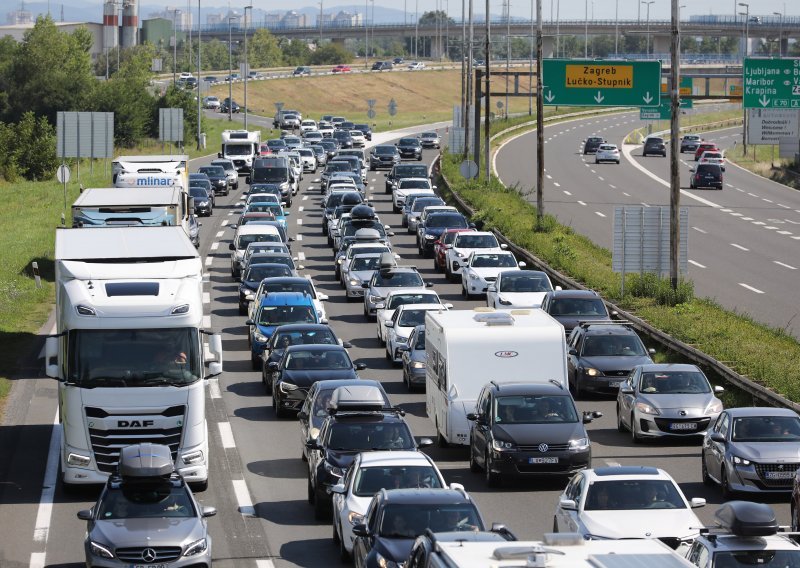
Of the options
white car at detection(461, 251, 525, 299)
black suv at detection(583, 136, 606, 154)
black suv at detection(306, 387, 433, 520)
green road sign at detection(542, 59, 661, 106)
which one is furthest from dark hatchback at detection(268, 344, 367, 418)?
black suv at detection(583, 136, 606, 154)

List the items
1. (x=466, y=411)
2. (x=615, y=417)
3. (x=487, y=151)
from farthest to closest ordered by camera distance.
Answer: (x=487, y=151), (x=615, y=417), (x=466, y=411)

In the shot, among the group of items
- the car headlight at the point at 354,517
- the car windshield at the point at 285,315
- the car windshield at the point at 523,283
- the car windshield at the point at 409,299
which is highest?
the car windshield at the point at 523,283

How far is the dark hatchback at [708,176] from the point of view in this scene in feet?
293

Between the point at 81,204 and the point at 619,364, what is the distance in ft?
43.0

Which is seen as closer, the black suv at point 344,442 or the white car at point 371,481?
the white car at point 371,481

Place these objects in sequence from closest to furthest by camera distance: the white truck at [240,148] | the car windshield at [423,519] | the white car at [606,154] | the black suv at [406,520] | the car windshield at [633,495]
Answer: the black suv at [406,520] < the car windshield at [423,519] < the car windshield at [633,495] < the white truck at [240,148] < the white car at [606,154]

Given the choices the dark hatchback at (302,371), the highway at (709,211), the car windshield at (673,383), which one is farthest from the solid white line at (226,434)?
the highway at (709,211)

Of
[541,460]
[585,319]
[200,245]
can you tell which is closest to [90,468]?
[541,460]

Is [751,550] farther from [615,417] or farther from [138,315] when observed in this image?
[615,417]

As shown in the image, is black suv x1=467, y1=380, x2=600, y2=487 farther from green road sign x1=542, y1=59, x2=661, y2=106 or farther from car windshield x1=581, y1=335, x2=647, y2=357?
green road sign x1=542, y1=59, x2=661, y2=106

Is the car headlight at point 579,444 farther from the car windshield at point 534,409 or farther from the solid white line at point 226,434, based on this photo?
the solid white line at point 226,434

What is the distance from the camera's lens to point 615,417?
30.9 metres

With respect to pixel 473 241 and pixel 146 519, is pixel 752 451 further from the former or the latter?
pixel 473 241

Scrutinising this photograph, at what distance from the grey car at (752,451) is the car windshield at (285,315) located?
1457 cm
